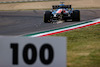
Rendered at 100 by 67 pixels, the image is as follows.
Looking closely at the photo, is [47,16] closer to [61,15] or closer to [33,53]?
[61,15]

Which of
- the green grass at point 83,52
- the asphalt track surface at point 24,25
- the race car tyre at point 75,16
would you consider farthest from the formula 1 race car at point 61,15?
the green grass at point 83,52

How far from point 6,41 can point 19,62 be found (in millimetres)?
509

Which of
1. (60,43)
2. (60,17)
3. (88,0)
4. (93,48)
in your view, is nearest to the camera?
(60,43)

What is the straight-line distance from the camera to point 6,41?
16.4ft

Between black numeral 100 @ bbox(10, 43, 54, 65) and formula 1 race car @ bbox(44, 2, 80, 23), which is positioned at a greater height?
black numeral 100 @ bbox(10, 43, 54, 65)

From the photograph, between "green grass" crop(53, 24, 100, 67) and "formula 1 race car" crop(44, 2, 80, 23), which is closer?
"green grass" crop(53, 24, 100, 67)

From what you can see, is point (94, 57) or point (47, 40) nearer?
point (47, 40)

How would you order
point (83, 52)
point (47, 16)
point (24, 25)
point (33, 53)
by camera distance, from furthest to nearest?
point (24, 25) < point (47, 16) < point (83, 52) < point (33, 53)

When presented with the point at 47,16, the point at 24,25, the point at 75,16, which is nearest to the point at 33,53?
the point at 47,16

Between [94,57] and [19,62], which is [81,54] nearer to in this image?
[94,57]

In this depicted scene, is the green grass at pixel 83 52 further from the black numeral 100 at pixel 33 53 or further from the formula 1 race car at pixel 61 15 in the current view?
the formula 1 race car at pixel 61 15

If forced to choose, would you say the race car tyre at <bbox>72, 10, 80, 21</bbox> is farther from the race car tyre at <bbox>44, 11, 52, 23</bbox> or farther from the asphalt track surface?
the race car tyre at <bbox>44, 11, 52, 23</bbox>

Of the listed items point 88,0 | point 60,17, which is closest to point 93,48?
point 60,17

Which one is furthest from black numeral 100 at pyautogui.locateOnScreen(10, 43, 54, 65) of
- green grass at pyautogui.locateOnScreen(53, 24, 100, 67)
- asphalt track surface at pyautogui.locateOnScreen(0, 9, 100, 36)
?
asphalt track surface at pyautogui.locateOnScreen(0, 9, 100, 36)
